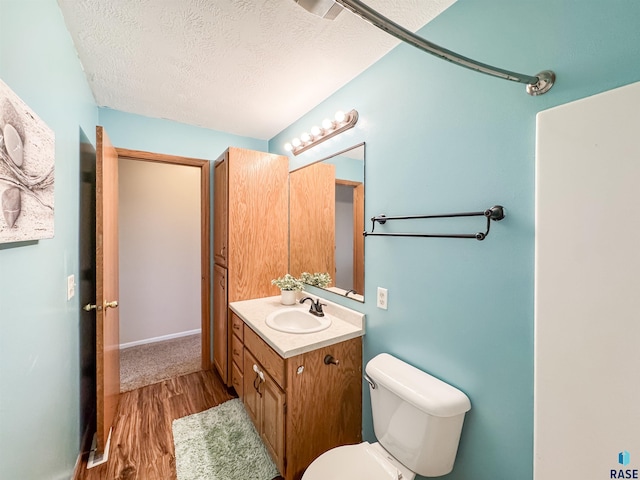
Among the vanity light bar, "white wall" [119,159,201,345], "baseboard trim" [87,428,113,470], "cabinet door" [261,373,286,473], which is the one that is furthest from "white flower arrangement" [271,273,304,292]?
"white wall" [119,159,201,345]

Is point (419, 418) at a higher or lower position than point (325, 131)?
lower

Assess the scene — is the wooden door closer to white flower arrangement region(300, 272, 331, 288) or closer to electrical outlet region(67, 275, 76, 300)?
electrical outlet region(67, 275, 76, 300)

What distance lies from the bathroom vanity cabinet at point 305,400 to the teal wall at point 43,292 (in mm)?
911

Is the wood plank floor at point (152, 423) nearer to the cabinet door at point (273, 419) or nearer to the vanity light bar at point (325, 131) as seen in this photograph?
the cabinet door at point (273, 419)

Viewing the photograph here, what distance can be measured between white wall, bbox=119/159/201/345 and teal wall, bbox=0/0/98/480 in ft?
5.48

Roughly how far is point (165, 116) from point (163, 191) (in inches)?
48.2

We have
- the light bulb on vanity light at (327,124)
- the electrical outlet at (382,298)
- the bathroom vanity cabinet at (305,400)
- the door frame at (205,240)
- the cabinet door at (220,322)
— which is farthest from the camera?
the door frame at (205,240)

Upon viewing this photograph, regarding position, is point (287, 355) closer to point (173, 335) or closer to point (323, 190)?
point (323, 190)

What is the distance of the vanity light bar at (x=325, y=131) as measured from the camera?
163 cm

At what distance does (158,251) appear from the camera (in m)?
3.17

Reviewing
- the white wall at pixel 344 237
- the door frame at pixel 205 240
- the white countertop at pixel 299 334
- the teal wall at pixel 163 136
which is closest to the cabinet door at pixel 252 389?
the white countertop at pixel 299 334

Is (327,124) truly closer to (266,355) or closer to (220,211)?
(220,211)

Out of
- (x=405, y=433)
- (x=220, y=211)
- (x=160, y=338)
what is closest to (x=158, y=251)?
(x=160, y=338)

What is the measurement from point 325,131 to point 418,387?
1.61 m
